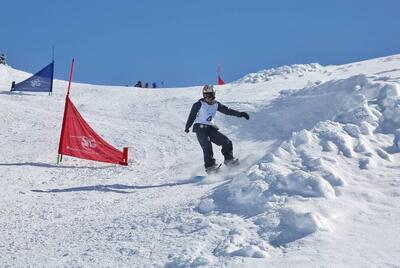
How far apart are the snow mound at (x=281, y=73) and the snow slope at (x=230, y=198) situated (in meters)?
9.52

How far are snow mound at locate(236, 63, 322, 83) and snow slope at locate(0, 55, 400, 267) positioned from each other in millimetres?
9517

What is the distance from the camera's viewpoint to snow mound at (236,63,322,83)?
24239 millimetres

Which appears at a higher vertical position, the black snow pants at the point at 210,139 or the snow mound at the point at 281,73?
the snow mound at the point at 281,73

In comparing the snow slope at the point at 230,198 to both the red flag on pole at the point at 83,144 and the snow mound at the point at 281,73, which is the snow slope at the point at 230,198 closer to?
the red flag on pole at the point at 83,144

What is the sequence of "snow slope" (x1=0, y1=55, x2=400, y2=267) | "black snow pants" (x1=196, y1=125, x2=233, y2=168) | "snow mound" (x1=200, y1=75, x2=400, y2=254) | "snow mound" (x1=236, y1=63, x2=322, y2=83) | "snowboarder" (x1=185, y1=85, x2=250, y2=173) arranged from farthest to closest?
"snow mound" (x1=236, y1=63, x2=322, y2=83) → "snowboarder" (x1=185, y1=85, x2=250, y2=173) → "black snow pants" (x1=196, y1=125, x2=233, y2=168) → "snow mound" (x1=200, y1=75, x2=400, y2=254) → "snow slope" (x1=0, y1=55, x2=400, y2=267)

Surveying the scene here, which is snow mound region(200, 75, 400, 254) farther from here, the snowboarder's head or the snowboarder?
the snowboarder's head

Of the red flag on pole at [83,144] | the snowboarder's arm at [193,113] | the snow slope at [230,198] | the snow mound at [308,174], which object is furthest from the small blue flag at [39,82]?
the snow mound at [308,174]

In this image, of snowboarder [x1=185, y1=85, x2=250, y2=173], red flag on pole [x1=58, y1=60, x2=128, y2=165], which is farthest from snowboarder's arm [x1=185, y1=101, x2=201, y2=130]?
red flag on pole [x1=58, y1=60, x2=128, y2=165]

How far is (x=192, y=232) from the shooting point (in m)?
5.99

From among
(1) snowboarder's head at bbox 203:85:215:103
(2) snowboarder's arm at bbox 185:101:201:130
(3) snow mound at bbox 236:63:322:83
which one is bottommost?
(2) snowboarder's arm at bbox 185:101:201:130

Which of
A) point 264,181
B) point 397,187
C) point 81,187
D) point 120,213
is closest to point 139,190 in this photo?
point 81,187

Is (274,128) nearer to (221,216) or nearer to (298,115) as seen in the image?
(298,115)

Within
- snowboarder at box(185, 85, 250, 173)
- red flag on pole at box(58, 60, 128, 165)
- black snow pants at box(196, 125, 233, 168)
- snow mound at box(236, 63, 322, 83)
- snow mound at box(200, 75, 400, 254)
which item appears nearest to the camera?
snow mound at box(200, 75, 400, 254)

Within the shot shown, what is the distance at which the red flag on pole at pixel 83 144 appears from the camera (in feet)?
39.5
